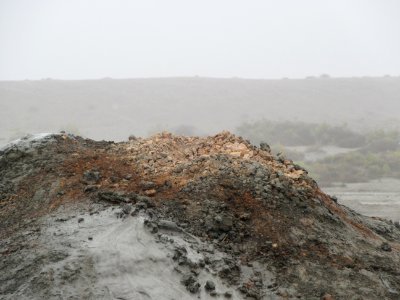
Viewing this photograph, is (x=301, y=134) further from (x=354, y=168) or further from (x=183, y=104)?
(x=183, y=104)

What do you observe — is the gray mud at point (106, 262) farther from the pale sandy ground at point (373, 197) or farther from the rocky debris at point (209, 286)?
the pale sandy ground at point (373, 197)

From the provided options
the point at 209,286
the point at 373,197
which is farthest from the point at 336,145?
the point at 209,286

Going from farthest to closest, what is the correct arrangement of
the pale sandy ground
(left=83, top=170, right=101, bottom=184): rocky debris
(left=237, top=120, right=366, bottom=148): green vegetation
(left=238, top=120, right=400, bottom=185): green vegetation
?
(left=237, top=120, right=366, bottom=148): green vegetation < (left=238, top=120, right=400, bottom=185): green vegetation < the pale sandy ground < (left=83, top=170, right=101, bottom=184): rocky debris

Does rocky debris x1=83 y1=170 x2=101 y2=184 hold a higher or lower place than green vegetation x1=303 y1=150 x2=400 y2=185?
higher

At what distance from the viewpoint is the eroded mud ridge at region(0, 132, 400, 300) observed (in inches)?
158

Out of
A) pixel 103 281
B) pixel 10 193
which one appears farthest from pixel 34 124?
pixel 103 281

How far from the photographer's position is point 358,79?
46469mm

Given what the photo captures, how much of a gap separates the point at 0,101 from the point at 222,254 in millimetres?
35667

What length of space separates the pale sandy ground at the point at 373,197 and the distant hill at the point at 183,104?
15864 mm

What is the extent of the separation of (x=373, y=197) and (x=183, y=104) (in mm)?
25678

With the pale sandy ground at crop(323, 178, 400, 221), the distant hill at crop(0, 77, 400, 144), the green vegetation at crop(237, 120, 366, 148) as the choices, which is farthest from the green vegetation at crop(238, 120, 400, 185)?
the distant hill at crop(0, 77, 400, 144)

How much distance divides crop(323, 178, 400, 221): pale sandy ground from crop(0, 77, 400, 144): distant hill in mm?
15864

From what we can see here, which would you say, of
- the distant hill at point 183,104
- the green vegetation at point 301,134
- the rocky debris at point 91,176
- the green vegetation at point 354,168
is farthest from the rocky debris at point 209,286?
the distant hill at point 183,104

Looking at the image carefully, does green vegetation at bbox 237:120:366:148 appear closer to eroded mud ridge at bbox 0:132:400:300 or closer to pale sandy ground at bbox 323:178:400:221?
pale sandy ground at bbox 323:178:400:221
